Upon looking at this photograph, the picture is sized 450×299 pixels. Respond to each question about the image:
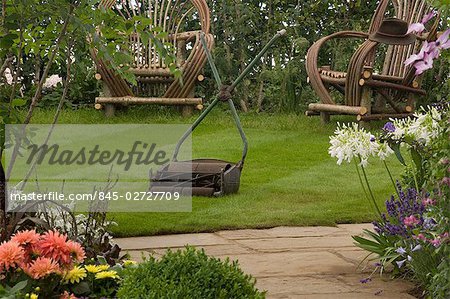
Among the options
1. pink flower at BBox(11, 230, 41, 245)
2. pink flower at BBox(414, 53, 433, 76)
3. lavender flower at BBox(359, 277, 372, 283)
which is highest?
pink flower at BBox(414, 53, 433, 76)

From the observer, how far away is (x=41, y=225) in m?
2.25

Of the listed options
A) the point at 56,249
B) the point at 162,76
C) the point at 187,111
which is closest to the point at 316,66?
the point at 187,111

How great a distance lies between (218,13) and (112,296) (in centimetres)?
698

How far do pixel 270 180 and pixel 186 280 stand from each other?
11.2ft

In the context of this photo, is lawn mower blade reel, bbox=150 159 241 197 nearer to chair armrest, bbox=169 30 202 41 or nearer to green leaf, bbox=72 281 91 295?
green leaf, bbox=72 281 91 295

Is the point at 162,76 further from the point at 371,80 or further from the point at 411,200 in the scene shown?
the point at 411,200

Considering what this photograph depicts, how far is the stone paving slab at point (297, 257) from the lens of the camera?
110 inches

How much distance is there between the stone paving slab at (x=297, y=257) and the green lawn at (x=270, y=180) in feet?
0.52

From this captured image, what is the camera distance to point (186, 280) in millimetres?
1775

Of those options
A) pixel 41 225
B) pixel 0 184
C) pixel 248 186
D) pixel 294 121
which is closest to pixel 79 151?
pixel 248 186

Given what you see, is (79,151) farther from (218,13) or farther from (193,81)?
(218,13)

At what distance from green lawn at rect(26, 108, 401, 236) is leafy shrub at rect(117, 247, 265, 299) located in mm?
1866

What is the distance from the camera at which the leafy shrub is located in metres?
1.76

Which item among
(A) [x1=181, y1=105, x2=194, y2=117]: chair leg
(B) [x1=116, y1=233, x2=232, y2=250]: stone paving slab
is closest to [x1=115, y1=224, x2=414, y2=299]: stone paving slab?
(B) [x1=116, y1=233, x2=232, y2=250]: stone paving slab
